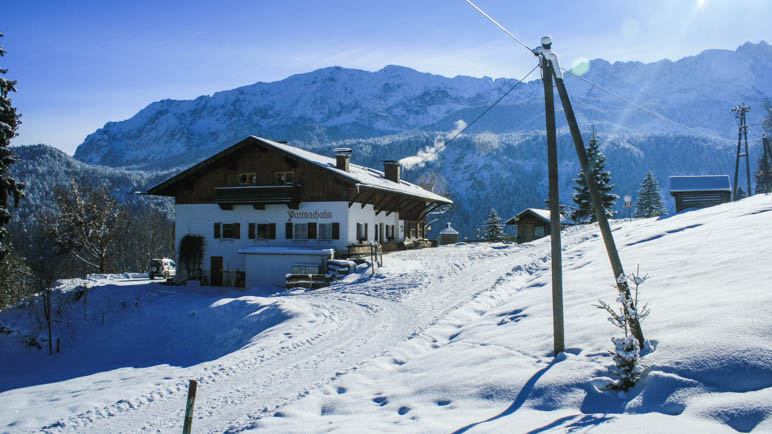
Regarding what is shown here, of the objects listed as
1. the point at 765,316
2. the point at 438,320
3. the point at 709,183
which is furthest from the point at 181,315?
the point at 709,183

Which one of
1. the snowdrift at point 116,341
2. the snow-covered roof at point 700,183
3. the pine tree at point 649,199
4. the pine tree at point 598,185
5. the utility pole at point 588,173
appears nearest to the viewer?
the utility pole at point 588,173

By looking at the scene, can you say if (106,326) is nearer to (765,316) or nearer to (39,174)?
(765,316)

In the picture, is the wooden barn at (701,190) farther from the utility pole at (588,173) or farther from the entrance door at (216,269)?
the entrance door at (216,269)

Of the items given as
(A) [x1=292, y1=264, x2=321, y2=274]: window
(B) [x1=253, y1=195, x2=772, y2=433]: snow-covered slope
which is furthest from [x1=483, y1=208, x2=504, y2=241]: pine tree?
(B) [x1=253, y1=195, x2=772, y2=433]: snow-covered slope

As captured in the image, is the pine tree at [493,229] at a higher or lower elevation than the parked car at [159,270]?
higher

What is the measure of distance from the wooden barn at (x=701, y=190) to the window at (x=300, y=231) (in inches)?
1076

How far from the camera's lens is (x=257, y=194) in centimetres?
3528

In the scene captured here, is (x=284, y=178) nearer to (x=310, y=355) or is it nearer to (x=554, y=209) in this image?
Answer: (x=310, y=355)

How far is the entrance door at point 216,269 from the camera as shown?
3672 cm

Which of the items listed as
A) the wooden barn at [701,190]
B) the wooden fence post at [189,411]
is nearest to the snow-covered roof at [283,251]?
the wooden fence post at [189,411]

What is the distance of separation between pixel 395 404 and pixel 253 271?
26.7m

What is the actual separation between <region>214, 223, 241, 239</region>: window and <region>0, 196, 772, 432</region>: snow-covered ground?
12325mm

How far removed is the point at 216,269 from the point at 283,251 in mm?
7327

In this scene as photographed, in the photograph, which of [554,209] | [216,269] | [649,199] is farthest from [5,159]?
[649,199]
